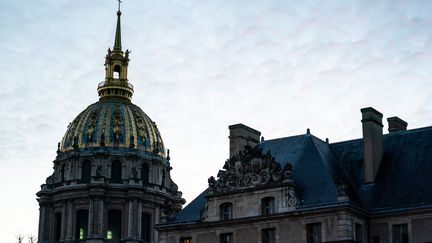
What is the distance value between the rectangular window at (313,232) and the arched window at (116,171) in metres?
76.1

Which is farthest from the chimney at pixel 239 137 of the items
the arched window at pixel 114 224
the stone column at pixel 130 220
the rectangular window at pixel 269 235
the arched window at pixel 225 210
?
the arched window at pixel 114 224

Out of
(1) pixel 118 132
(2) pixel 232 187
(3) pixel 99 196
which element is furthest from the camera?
(1) pixel 118 132

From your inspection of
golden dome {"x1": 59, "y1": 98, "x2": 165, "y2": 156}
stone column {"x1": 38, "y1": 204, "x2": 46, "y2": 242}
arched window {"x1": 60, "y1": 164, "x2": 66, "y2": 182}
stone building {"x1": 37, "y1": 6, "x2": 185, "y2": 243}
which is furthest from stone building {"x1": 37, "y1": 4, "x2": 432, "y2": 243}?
golden dome {"x1": 59, "y1": 98, "x2": 165, "y2": 156}

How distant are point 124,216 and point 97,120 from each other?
16.5 m

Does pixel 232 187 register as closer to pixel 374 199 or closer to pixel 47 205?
pixel 374 199

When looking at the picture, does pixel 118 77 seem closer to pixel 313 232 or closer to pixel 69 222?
pixel 69 222

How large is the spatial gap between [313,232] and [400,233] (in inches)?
191

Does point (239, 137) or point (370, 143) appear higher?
point (239, 137)

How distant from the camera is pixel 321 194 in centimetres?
5275

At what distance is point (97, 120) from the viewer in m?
132

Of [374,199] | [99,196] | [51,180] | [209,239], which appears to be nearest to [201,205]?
[209,239]

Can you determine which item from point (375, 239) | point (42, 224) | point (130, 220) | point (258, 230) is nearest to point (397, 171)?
point (375, 239)

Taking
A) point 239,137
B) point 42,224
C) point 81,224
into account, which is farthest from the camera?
point 42,224

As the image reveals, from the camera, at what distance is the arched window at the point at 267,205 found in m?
53.7
